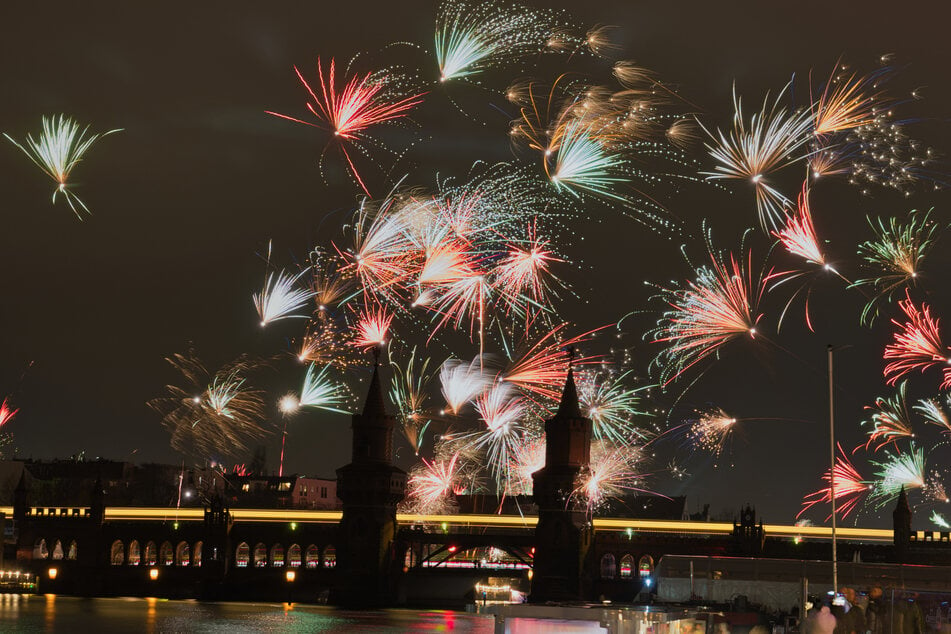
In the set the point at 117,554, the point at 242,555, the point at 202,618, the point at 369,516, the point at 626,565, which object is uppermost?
the point at 369,516

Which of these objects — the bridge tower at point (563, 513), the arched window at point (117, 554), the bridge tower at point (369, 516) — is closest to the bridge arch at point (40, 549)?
the arched window at point (117, 554)

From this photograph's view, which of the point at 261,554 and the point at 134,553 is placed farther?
the point at 261,554

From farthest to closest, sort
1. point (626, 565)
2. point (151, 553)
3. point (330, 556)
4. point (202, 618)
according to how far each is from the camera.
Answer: point (151, 553) → point (330, 556) → point (626, 565) → point (202, 618)

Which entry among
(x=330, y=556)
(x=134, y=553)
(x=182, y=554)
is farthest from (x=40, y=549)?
(x=330, y=556)

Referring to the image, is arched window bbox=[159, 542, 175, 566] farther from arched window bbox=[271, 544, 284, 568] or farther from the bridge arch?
the bridge arch

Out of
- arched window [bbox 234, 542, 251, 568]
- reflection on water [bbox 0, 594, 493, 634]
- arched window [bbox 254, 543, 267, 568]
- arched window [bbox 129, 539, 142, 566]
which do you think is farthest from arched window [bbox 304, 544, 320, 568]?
arched window [bbox 129, 539, 142, 566]

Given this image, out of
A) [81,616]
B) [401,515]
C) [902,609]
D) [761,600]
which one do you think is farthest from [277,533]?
[902,609]

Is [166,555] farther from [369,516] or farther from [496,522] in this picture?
[496,522]

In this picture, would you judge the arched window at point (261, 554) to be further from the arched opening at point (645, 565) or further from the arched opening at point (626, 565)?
the arched opening at point (645, 565)
